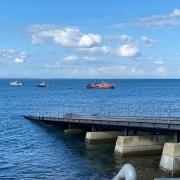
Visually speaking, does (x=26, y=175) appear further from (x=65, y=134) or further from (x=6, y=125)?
(x=6, y=125)

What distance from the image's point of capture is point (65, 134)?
44.8 meters

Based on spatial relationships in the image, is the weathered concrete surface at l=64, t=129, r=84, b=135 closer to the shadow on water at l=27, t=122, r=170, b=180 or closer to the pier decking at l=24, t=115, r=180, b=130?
the pier decking at l=24, t=115, r=180, b=130

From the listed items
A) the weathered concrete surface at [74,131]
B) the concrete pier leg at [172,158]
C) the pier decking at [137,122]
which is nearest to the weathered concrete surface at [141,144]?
the pier decking at [137,122]

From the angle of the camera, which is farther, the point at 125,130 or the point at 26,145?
the point at 26,145

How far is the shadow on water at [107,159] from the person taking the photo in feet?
89.5

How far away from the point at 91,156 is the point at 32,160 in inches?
161

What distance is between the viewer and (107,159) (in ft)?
103

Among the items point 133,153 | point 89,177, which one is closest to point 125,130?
point 133,153

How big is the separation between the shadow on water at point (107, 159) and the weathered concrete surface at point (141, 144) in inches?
22.2

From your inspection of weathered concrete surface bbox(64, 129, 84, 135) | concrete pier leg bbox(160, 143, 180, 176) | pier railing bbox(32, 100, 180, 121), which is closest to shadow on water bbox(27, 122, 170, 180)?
concrete pier leg bbox(160, 143, 180, 176)

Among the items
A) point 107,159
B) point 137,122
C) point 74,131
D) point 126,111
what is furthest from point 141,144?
point 126,111

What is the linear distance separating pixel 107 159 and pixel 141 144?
8.14ft

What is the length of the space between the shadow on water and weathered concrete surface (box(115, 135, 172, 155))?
563 mm

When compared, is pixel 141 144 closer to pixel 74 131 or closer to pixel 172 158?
pixel 172 158
